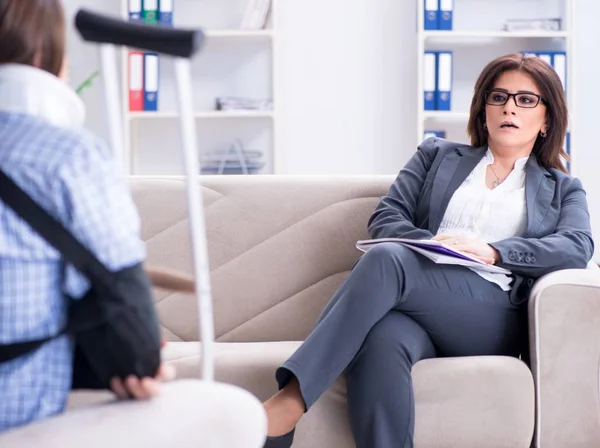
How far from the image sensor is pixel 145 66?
14.6 ft

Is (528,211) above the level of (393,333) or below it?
above

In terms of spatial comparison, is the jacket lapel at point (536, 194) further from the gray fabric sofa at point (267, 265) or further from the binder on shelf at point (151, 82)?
the binder on shelf at point (151, 82)

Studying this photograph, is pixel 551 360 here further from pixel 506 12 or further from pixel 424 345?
pixel 506 12

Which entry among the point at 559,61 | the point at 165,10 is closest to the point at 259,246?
the point at 165,10

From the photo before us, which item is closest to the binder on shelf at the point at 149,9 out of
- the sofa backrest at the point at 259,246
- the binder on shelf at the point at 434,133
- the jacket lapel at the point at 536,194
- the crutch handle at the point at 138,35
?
the binder on shelf at the point at 434,133

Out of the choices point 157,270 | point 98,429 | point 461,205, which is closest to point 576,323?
point 461,205

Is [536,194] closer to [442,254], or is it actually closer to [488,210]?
[488,210]

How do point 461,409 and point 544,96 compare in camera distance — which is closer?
point 461,409

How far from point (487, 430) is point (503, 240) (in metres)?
0.49

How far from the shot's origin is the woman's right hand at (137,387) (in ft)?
3.34

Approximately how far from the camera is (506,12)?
4.64 metres

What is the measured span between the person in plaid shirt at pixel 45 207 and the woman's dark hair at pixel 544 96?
1.70 metres

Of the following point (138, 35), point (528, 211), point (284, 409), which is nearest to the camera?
point (138, 35)

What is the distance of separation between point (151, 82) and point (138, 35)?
3495 mm
